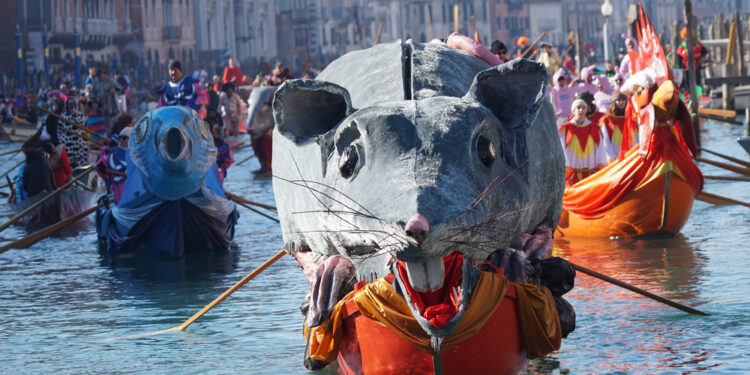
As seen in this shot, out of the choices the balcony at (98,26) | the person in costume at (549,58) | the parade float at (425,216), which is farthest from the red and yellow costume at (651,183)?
the balcony at (98,26)

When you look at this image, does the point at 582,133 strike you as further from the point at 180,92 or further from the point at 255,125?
the point at 255,125

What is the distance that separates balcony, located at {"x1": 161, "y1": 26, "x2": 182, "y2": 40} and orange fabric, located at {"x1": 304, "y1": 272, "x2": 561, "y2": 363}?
7099 cm

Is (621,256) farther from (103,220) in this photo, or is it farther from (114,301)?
(103,220)

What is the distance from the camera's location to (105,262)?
1397cm

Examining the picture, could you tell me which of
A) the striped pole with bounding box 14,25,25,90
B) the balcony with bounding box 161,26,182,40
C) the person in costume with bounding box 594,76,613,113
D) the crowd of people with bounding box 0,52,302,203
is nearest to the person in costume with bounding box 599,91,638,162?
the person in costume with bounding box 594,76,613,113

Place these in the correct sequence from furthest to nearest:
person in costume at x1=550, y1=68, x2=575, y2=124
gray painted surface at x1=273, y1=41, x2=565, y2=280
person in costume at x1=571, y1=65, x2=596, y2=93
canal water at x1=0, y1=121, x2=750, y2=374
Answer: person in costume at x1=571, y1=65, x2=596, y2=93, person in costume at x1=550, y1=68, x2=575, y2=124, canal water at x1=0, y1=121, x2=750, y2=374, gray painted surface at x1=273, y1=41, x2=565, y2=280

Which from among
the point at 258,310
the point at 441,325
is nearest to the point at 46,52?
the point at 258,310

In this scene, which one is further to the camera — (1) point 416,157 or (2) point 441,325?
(2) point 441,325

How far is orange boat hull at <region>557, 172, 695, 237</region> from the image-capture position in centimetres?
1301

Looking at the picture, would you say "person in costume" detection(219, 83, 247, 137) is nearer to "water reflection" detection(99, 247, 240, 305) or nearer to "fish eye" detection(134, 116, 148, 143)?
"water reflection" detection(99, 247, 240, 305)

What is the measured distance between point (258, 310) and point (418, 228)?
5.30 metres

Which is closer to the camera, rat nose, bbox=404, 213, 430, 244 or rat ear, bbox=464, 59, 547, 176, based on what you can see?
rat nose, bbox=404, 213, 430, 244

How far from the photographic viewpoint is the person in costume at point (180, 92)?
17.7 m

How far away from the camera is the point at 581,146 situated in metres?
15.3
